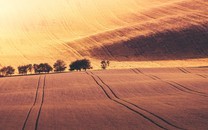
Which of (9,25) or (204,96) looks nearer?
(204,96)

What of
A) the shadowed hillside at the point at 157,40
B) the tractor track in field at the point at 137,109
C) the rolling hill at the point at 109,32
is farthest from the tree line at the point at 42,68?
the tractor track in field at the point at 137,109

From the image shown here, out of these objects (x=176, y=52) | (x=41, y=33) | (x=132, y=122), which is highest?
(x=41, y=33)

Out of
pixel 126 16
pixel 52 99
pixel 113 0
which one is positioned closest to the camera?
pixel 52 99

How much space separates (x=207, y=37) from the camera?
60875mm

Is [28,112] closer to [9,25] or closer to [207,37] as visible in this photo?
[207,37]

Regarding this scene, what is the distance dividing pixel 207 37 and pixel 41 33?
28.2 m

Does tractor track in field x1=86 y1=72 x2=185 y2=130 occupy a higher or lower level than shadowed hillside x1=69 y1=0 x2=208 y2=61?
lower

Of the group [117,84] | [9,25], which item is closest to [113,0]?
[9,25]

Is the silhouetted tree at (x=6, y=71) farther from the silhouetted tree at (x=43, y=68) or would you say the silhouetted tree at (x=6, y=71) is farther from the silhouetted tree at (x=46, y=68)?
the silhouetted tree at (x=46, y=68)

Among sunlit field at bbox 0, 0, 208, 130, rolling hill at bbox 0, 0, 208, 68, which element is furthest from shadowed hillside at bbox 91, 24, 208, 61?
sunlit field at bbox 0, 0, 208, 130

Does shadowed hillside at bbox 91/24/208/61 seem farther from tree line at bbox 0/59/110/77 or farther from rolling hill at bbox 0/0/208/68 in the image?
tree line at bbox 0/59/110/77

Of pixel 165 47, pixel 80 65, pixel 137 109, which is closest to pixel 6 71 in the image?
pixel 80 65

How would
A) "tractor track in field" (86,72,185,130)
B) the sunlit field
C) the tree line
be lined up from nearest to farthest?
1. "tractor track in field" (86,72,185,130)
2. the sunlit field
3. the tree line

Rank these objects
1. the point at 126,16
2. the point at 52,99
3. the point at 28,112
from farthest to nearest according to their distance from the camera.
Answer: the point at 126,16 → the point at 52,99 → the point at 28,112
